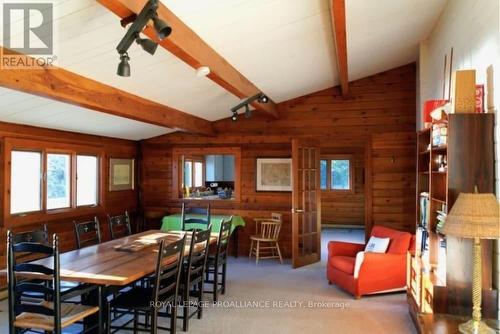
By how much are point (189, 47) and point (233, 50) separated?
32.1 inches

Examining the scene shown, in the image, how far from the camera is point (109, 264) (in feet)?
10.4

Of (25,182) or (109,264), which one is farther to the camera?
(25,182)

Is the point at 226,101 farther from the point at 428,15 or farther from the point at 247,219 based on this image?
the point at 428,15

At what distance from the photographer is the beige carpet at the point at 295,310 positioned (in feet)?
12.1

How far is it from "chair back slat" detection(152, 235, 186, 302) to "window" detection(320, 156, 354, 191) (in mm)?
7441

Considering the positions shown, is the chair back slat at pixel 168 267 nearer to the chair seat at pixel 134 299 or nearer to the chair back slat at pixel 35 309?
the chair seat at pixel 134 299

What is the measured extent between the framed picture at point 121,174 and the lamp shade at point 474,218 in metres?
5.50

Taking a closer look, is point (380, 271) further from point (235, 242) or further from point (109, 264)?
point (109, 264)

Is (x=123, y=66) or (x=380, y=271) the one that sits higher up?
(x=123, y=66)

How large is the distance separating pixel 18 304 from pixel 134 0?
2218 millimetres

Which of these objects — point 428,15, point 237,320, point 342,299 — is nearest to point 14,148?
point 237,320

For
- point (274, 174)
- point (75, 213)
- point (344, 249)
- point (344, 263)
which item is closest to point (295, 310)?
point (344, 263)

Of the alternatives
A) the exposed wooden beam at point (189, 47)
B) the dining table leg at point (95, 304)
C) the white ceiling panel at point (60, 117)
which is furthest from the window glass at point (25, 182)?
the exposed wooden beam at point (189, 47)

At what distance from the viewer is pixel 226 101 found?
5734 mm
